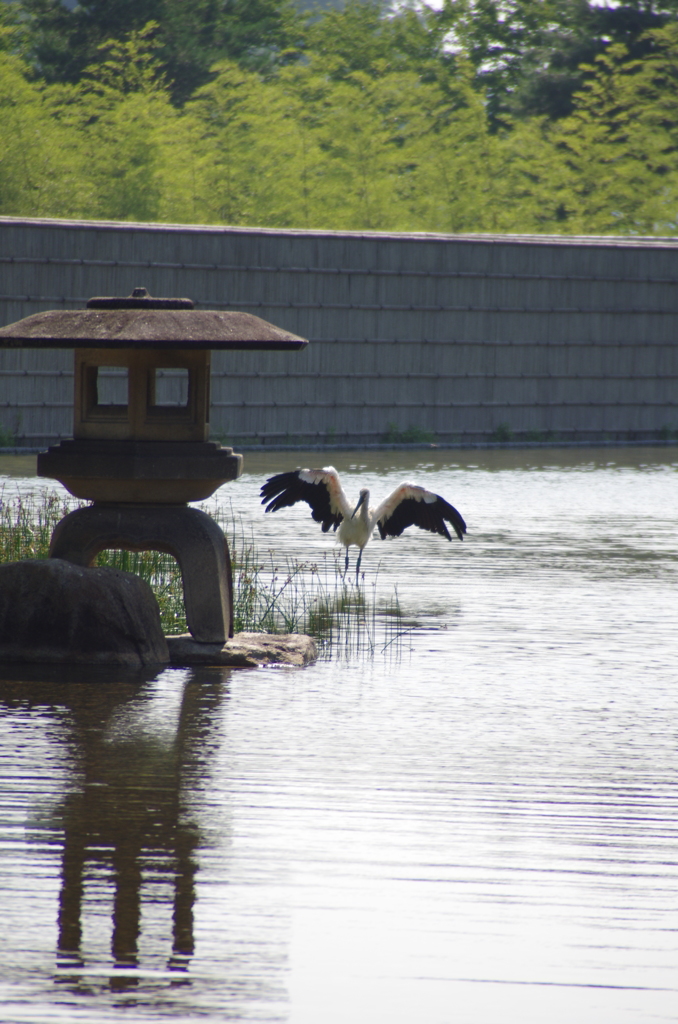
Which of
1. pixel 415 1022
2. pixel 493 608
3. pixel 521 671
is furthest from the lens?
pixel 493 608

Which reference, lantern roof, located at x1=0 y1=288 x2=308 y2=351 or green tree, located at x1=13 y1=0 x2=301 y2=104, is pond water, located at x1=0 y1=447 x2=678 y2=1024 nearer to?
lantern roof, located at x1=0 y1=288 x2=308 y2=351

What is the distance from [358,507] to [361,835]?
6.57 meters

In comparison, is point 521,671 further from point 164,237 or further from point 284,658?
point 164,237

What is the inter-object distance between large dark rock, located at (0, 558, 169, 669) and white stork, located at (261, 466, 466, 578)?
112 inches

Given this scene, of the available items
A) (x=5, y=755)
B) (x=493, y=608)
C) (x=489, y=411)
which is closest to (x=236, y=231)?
(x=489, y=411)

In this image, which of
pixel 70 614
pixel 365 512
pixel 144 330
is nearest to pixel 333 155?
pixel 365 512

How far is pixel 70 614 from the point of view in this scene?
8.53 metres

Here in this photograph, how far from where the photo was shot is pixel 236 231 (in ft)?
80.2

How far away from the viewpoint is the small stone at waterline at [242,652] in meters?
9.00

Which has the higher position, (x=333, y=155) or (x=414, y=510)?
(x=333, y=155)

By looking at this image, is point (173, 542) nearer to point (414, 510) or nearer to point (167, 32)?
point (414, 510)

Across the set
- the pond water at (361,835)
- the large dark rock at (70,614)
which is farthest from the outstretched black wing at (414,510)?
the large dark rock at (70,614)

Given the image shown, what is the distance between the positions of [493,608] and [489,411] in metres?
16.3

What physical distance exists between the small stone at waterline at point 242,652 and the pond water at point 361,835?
20cm
